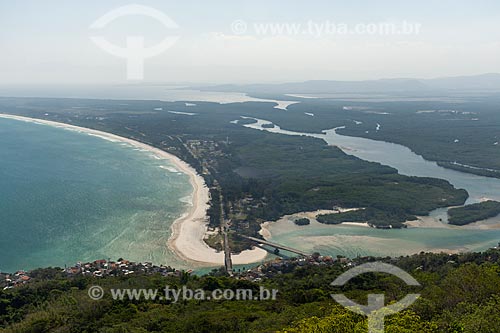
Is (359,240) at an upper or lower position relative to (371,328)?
lower

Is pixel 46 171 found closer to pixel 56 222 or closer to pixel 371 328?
pixel 56 222

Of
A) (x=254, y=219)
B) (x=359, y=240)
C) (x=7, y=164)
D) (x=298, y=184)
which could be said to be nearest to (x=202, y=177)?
(x=298, y=184)

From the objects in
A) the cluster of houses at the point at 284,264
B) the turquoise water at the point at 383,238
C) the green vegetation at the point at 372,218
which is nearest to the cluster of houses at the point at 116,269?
the cluster of houses at the point at 284,264

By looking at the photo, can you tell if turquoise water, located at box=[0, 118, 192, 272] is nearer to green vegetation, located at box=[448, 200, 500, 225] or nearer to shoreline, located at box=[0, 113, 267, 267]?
shoreline, located at box=[0, 113, 267, 267]

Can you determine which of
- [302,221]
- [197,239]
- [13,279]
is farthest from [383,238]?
[13,279]

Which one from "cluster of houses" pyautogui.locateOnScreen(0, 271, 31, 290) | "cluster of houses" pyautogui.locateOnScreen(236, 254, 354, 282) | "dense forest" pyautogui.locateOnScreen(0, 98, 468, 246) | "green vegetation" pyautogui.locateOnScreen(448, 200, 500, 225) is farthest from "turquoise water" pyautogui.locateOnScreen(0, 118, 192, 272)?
"green vegetation" pyautogui.locateOnScreen(448, 200, 500, 225)

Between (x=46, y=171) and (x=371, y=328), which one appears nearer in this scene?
(x=371, y=328)
